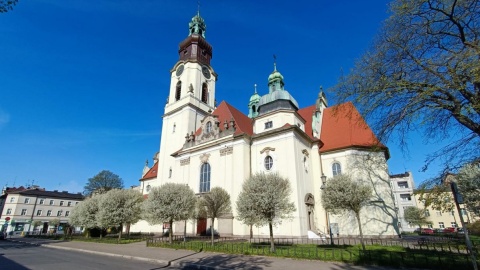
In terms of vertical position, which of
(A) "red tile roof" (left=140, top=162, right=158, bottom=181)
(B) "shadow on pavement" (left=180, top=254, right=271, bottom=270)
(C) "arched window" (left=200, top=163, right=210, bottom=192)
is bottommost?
(B) "shadow on pavement" (left=180, top=254, right=271, bottom=270)

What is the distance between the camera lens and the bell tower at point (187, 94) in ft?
118

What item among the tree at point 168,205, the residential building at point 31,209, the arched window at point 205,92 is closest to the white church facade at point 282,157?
the arched window at point 205,92

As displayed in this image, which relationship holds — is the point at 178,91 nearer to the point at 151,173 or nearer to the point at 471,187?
the point at 151,173

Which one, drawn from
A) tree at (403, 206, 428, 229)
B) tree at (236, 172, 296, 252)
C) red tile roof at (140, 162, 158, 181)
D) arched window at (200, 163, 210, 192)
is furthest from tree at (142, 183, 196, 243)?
tree at (403, 206, 428, 229)

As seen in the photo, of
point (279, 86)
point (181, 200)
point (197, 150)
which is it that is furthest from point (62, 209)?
point (279, 86)

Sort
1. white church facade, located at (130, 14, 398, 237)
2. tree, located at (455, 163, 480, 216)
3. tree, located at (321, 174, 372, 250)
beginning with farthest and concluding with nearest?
white church facade, located at (130, 14, 398, 237) < tree, located at (455, 163, 480, 216) < tree, located at (321, 174, 372, 250)

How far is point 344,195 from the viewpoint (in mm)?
17297

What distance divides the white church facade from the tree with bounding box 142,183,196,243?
4968mm

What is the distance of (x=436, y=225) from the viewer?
58750mm

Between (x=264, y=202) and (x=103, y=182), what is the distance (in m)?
57.9

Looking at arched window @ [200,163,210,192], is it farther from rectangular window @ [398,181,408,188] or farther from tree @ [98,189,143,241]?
rectangular window @ [398,181,408,188]

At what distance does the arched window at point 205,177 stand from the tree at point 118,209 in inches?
277

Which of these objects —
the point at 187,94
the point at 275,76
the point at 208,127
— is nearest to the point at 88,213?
the point at 208,127

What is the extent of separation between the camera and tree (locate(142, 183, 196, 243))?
21.3m
